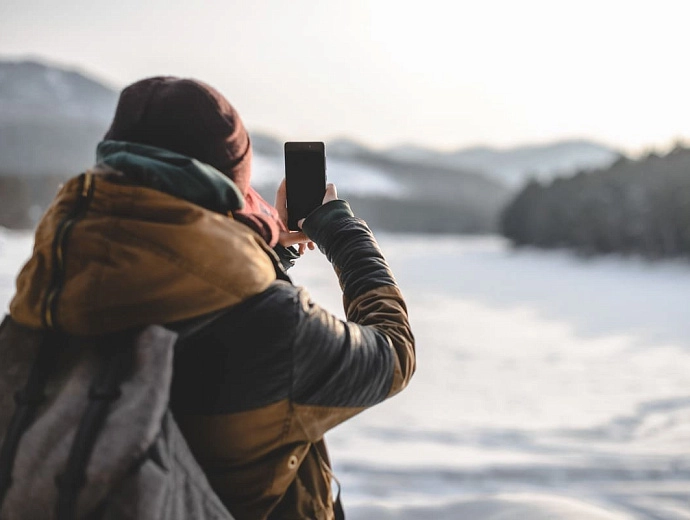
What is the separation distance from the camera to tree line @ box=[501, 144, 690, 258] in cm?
1474

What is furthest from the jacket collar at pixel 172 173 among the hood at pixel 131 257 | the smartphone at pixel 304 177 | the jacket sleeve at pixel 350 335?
the smartphone at pixel 304 177

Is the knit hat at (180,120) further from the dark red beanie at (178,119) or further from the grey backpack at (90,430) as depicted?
the grey backpack at (90,430)

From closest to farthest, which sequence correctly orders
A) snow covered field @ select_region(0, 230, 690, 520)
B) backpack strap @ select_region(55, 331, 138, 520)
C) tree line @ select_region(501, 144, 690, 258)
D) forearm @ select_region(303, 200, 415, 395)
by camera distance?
backpack strap @ select_region(55, 331, 138, 520) → forearm @ select_region(303, 200, 415, 395) → snow covered field @ select_region(0, 230, 690, 520) → tree line @ select_region(501, 144, 690, 258)

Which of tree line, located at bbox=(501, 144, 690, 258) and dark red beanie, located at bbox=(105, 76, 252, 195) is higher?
tree line, located at bbox=(501, 144, 690, 258)

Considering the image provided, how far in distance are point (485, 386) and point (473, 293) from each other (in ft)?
20.6

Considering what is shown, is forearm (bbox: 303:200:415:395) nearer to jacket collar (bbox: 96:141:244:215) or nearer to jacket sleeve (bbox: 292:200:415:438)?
jacket sleeve (bbox: 292:200:415:438)

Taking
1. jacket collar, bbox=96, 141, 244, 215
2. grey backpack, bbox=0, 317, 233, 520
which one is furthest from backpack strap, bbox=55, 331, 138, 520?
jacket collar, bbox=96, 141, 244, 215

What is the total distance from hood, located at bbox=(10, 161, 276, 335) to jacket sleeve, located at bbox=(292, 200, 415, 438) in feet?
0.37

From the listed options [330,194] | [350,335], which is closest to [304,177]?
[330,194]

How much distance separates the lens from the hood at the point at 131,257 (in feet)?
→ 2.53

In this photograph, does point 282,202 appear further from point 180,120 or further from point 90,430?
point 90,430

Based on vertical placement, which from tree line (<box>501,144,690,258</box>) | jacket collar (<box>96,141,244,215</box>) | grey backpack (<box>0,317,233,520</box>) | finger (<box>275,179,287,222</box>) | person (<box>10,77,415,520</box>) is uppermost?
tree line (<box>501,144,690,258</box>)

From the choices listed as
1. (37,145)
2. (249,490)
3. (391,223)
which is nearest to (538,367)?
(249,490)

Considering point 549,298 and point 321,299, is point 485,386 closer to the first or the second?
point 321,299
